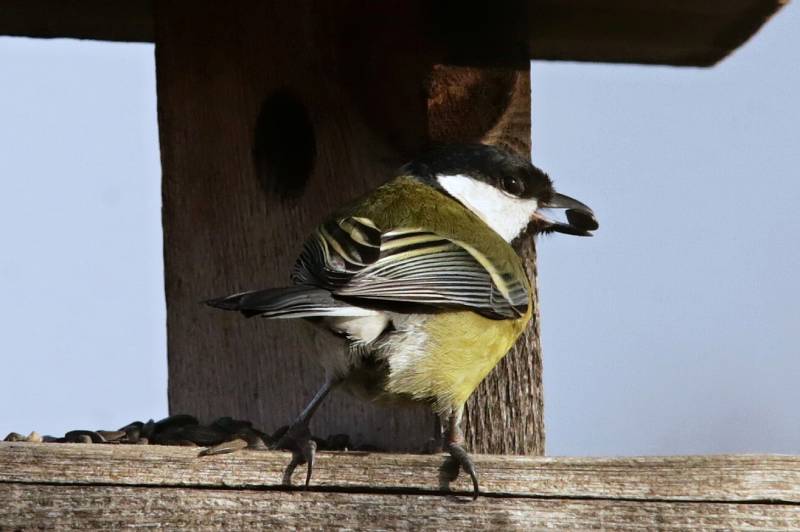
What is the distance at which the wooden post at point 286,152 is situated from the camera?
122 inches

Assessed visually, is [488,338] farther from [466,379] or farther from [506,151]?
[506,151]

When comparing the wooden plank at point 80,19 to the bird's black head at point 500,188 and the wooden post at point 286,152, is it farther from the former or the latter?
the bird's black head at point 500,188

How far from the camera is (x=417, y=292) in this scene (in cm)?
280

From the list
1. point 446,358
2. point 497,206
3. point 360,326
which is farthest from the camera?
point 497,206

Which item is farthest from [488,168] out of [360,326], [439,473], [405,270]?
[439,473]

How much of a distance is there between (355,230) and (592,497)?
83 centimetres

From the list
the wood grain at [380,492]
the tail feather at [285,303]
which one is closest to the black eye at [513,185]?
the tail feather at [285,303]

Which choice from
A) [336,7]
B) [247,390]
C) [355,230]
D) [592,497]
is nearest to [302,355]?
[247,390]

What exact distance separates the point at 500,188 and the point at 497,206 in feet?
0.34

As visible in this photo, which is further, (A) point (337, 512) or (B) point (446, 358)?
(B) point (446, 358)

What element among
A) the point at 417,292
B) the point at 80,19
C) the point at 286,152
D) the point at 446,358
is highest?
the point at 80,19

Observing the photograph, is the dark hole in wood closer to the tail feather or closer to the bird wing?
the bird wing

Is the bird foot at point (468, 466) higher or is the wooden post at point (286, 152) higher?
the wooden post at point (286, 152)

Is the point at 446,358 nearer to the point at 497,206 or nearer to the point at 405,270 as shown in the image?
the point at 405,270
